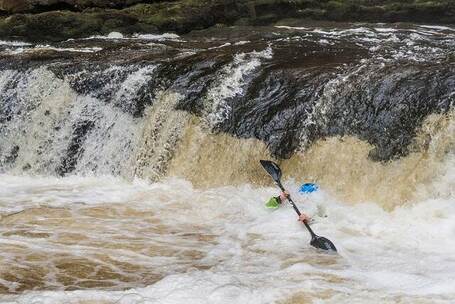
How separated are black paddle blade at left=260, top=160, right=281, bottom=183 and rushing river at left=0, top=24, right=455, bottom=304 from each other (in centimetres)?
34

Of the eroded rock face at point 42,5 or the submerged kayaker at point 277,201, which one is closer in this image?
the submerged kayaker at point 277,201

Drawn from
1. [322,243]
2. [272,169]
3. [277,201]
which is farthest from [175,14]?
[322,243]

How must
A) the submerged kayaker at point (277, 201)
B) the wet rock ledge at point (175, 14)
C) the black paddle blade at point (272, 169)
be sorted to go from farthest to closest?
the wet rock ledge at point (175, 14)
the black paddle blade at point (272, 169)
the submerged kayaker at point (277, 201)

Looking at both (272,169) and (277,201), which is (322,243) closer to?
(277,201)

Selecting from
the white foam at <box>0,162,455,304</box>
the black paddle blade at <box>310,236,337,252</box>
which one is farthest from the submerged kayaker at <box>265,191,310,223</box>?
the black paddle blade at <box>310,236,337,252</box>

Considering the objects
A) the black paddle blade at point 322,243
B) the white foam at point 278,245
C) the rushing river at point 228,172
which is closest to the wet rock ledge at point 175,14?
the rushing river at point 228,172

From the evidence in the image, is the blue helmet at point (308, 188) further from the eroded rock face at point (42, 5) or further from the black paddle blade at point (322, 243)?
the eroded rock face at point (42, 5)

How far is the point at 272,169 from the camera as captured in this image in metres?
6.27

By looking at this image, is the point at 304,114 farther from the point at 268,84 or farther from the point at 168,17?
the point at 168,17

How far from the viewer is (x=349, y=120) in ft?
21.4

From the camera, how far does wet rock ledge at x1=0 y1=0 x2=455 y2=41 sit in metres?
13.6

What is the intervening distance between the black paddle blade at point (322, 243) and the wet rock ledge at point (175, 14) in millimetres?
9922

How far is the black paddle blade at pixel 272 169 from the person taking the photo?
20.3 feet

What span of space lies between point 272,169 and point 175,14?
8969 mm
